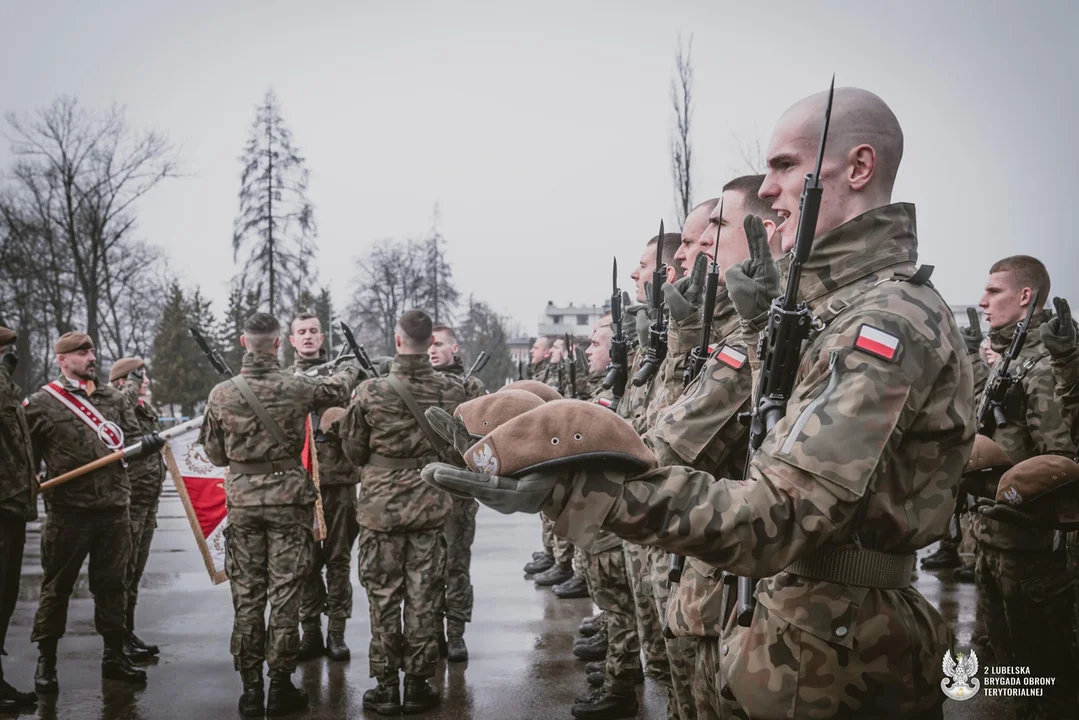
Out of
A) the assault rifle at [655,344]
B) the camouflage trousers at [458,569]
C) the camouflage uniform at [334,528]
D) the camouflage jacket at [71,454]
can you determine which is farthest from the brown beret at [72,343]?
the assault rifle at [655,344]

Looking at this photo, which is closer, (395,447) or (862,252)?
(862,252)

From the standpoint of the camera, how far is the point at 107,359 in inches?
1609

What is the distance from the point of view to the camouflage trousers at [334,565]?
7281mm

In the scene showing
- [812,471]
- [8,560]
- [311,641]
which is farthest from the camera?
[311,641]

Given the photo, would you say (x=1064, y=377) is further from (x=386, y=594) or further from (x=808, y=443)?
(x=386, y=594)

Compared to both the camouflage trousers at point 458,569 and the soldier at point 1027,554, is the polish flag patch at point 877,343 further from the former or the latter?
the camouflage trousers at point 458,569

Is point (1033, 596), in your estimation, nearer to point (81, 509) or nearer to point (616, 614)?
point (616, 614)

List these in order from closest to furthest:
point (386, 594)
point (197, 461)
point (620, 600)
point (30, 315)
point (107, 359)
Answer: point (620, 600) < point (386, 594) < point (197, 461) < point (30, 315) < point (107, 359)

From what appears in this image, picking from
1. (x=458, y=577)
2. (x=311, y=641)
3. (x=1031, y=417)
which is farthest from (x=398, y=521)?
(x=1031, y=417)

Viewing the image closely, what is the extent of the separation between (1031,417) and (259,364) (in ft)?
17.6

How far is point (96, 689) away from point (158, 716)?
883mm

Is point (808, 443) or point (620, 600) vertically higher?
point (808, 443)

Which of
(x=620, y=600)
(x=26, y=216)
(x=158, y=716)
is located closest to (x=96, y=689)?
(x=158, y=716)

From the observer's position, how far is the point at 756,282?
101 inches
